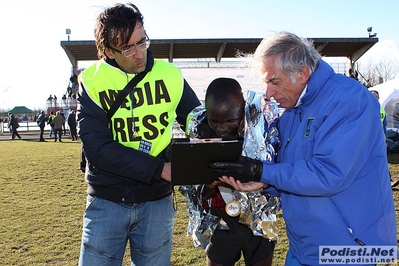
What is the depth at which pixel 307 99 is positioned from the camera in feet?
6.64

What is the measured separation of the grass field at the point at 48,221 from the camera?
15.2 feet

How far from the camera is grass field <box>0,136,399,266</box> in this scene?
4.63 m

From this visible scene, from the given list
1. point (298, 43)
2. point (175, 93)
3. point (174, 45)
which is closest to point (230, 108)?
point (175, 93)

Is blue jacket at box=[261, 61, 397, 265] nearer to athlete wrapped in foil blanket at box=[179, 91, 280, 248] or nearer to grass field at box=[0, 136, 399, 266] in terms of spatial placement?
athlete wrapped in foil blanket at box=[179, 91, 280, 248]

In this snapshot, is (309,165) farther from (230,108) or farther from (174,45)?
(174,45)

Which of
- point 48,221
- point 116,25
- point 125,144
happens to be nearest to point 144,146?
point 125,144

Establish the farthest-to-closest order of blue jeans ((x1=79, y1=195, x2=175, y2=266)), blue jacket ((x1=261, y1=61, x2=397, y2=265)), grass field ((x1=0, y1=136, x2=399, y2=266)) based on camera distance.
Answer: grass field ((x1=0, y1=136, x2=399, y2=266)), blue jeans ((x1=79, y1=195, x2=175, y2=266)), blue jacket ((x1=261, y1=61, x2=397, y2=265))

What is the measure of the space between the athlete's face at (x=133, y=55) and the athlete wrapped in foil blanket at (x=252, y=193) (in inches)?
17.9

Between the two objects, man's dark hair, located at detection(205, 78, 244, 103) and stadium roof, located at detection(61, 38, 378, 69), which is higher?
stadium roof, located at detection(61, 38, 378, 69)

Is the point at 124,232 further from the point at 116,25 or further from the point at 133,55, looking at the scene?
the point at 116,25

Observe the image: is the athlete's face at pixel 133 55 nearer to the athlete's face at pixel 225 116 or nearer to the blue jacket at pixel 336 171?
the athlete's face at pixel 225 116

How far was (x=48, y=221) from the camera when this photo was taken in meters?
6.09

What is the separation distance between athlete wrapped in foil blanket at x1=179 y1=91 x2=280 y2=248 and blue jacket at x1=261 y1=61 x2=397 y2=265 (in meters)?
0.24

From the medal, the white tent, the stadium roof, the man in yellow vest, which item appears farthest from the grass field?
the stadium roof
